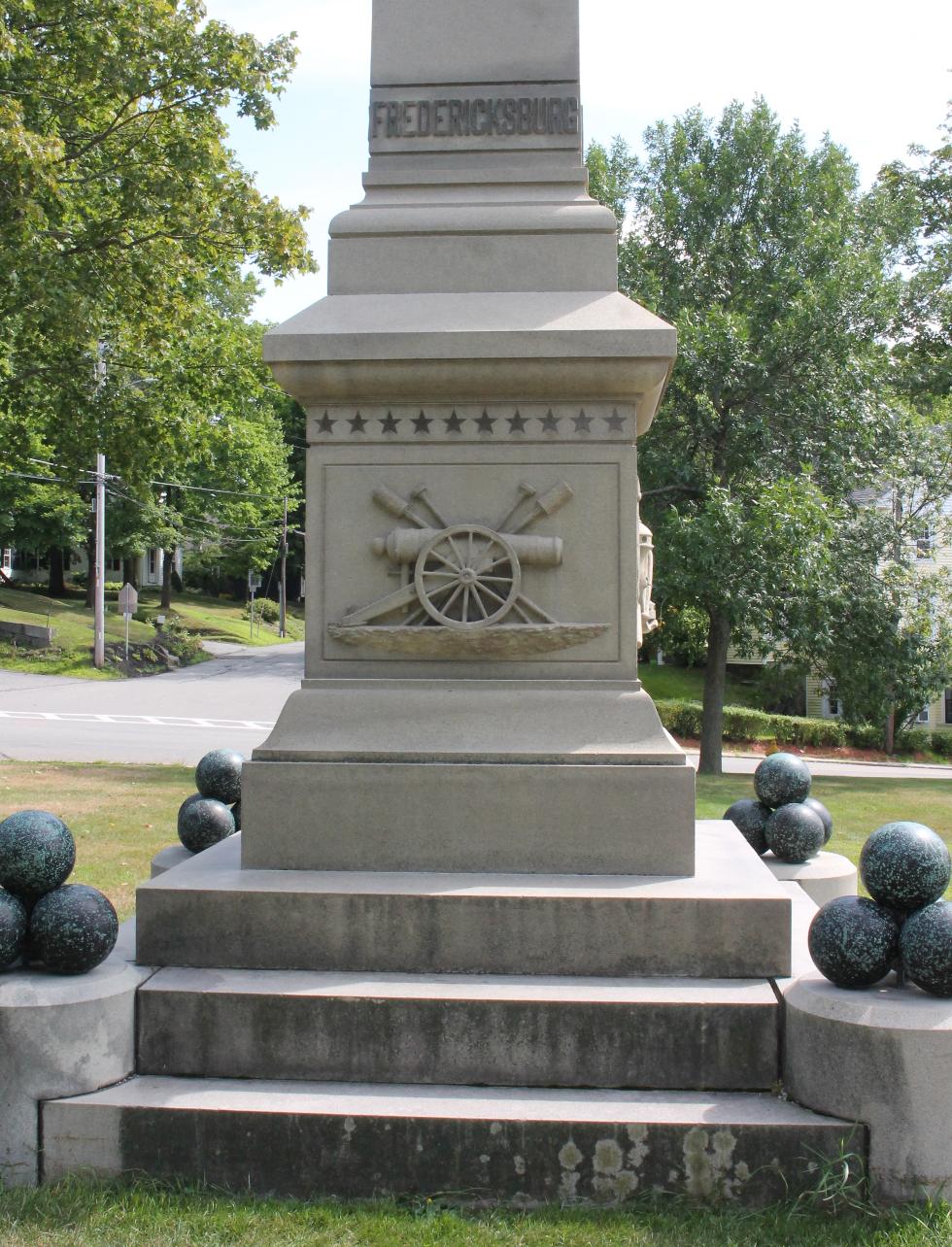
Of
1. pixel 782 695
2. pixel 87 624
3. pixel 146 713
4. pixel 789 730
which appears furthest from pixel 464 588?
pixel 87 624

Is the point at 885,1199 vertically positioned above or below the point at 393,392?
below

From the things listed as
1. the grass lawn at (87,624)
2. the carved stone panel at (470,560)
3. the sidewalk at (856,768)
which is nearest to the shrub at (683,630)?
the sidewalk at (856,768)

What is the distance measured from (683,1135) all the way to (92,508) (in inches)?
1755

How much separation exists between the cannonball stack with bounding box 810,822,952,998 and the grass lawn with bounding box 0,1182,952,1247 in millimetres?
742

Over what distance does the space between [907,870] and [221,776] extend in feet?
13.5

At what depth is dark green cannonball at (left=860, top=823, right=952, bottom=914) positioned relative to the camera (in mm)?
4176

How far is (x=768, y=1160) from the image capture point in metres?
3.86

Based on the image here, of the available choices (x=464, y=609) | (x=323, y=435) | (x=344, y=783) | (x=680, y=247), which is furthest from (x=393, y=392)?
(x=680, y=247)

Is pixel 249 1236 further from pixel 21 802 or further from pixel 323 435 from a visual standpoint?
pixel 21 802

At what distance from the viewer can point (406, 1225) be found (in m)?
3.69

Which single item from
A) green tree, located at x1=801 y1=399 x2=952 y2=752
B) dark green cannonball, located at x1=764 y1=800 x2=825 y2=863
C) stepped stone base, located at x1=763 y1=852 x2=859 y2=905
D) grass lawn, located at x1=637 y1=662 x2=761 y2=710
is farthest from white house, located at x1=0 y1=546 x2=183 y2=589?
stepped stone base, located at x1=763 y1=852 x2=859 y2=905

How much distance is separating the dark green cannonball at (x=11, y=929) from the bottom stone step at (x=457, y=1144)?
1.83ft

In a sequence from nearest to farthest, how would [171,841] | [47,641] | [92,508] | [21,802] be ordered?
[171,841] → [21,802] → [47,641] → [92,508]

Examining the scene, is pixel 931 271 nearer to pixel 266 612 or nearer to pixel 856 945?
pixel 856 945
